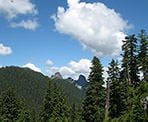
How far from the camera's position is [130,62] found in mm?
39719

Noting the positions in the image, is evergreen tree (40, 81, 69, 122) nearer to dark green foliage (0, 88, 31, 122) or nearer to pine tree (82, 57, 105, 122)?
dark green foliage (0, 88, 31, 122)

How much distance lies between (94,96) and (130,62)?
6182mm

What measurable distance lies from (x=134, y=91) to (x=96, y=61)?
28894mm

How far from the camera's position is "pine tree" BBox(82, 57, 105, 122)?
40156 mm

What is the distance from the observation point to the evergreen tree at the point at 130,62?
39281mm

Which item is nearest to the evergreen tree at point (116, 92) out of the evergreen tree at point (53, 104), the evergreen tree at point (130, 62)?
the evergreen tree at point (130, 62)

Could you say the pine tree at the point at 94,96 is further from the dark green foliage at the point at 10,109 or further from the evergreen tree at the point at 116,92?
the dark green foliage at the point at 10,109

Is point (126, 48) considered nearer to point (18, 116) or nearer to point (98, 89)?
point (98, 89)

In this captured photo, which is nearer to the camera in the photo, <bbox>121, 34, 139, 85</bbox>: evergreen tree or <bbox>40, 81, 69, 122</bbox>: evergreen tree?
<bbox>121, 34, 139, 85</bbox>: evergreen tree

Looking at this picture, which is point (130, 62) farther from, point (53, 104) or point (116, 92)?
point (53, 104)

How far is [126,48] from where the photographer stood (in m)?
39.8

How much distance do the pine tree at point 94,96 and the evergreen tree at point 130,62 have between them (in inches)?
128

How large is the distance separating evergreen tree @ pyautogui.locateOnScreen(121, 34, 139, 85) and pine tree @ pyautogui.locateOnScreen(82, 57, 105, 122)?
10.7 ft

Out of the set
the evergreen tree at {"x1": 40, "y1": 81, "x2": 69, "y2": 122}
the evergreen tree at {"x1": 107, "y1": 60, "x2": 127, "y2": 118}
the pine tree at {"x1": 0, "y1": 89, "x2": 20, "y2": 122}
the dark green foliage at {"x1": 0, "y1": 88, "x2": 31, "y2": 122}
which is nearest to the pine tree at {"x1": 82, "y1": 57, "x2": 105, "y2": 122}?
the evergreen tree at {"x1": 107, "y1": 60, "x2": 127, "y2": 118}
